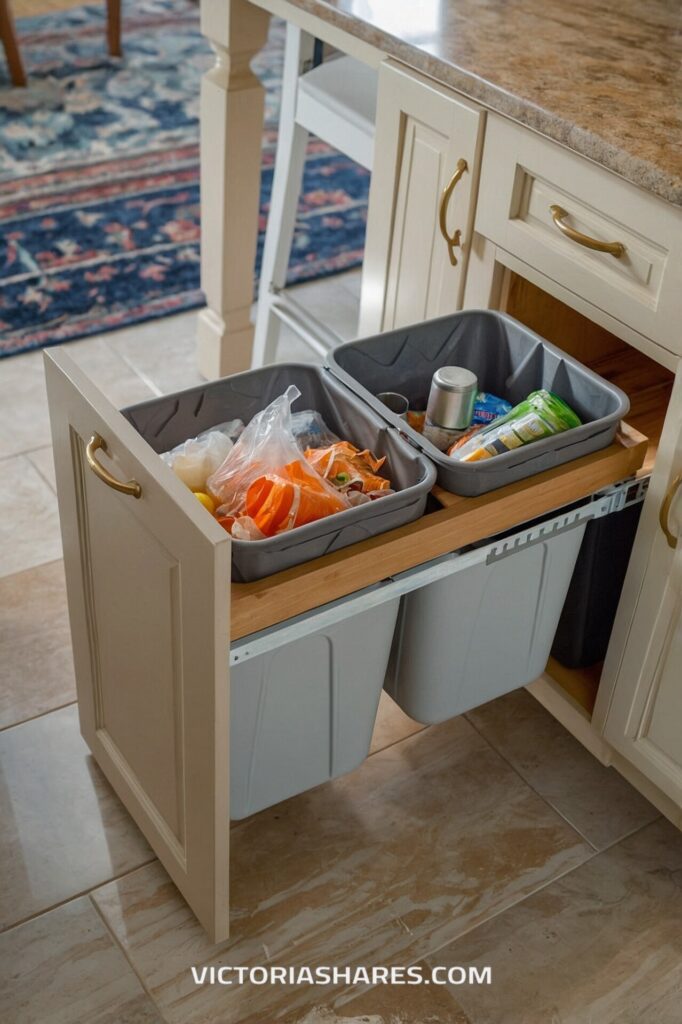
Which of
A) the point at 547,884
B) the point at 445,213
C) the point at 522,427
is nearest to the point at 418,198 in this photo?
the point at 445,213

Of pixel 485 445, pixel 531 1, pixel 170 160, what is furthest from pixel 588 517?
pixel 170 160

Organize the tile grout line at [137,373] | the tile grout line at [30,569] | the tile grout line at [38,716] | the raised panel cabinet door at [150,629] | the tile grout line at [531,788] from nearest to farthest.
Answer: the raised panel cabinet door at [150,629]
the tile grout line at [531,788]
the tile grout line at [38,716]
the tile grout line at [30,569]
the tile grout line at [137,373]

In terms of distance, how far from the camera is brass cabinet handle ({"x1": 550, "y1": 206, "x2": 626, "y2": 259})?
52.2 inches

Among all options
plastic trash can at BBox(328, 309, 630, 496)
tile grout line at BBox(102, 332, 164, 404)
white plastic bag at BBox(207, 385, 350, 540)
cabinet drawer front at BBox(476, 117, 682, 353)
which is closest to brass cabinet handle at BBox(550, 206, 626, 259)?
cabinet drawer front at BBox(476, 117, 682, 353)

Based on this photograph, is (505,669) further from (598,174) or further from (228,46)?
(228,46)

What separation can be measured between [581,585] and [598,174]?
0.55 m

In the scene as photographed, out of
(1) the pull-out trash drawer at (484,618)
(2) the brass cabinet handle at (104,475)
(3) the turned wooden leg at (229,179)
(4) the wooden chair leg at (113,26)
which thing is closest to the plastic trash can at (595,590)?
(1) the pull-out trash drawer at (484,618)

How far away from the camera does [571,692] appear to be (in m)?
1.66

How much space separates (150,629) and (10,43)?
3073 mm

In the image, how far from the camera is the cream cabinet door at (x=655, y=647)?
1.36 m

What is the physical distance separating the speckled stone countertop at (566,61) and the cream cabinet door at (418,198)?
0.04m

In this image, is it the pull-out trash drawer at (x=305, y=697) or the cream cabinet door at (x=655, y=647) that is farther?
the cream cabinet door at (x=655, y=647)

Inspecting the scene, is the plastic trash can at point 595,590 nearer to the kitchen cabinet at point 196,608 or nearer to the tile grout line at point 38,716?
the kitchen cabinet at point 196,608

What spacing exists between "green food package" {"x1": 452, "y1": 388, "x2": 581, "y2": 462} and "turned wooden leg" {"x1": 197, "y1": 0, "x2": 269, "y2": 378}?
3.39ft
